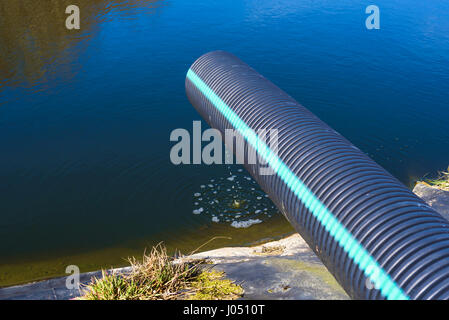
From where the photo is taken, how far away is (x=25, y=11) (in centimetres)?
2284

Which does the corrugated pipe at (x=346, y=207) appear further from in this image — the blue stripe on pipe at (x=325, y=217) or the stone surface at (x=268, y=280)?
the stone surface at (x=268, y=280)

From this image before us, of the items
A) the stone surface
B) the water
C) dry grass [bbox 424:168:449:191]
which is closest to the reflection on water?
the water

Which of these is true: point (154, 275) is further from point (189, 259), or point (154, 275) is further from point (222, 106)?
point (222, 106)

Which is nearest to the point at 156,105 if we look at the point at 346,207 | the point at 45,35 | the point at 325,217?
the point at 45,35

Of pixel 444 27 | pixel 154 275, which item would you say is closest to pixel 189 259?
pixel 154 275

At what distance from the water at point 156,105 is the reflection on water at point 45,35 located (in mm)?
86

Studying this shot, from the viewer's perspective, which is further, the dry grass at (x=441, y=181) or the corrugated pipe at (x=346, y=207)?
the dry grass at (x=441, y=181)

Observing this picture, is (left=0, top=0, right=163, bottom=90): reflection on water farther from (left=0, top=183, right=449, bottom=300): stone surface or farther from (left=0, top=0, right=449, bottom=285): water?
(left=0, top=183, right=449, bottom=300): stone surface

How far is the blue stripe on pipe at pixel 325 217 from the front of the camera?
600 centimetres

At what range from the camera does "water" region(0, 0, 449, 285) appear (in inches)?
428

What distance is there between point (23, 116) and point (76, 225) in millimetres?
5932

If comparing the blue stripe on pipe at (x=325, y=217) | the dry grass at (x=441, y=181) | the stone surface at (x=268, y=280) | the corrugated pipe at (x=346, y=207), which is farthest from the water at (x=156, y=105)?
the corrugated pipe at (x=346, y=207)

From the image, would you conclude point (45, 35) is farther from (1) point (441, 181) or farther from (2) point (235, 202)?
(1) point (441, 181)

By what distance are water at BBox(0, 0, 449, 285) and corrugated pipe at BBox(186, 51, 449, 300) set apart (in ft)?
8.30
